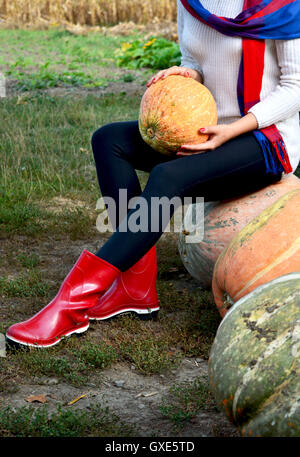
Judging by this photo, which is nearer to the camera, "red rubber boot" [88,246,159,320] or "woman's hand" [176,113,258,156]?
"woman's hand" [176,113,258,156]

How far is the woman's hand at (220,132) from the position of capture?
274cm

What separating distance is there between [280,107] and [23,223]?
2244 mm

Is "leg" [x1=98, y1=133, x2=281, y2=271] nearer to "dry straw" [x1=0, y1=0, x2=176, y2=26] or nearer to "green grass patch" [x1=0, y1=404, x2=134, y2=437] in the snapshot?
"green grass patch" [x1=0, y1=404, x2=134, y2=437]

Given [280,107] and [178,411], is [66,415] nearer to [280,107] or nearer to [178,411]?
[178,411]

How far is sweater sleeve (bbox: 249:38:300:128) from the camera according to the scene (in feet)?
9.05

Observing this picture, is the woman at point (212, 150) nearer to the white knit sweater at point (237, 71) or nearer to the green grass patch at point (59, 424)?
the white knit sweater at point (237, 71)

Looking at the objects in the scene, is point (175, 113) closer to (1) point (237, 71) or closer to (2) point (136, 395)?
(1) point (237, 71)

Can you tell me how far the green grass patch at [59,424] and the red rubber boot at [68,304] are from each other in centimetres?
49

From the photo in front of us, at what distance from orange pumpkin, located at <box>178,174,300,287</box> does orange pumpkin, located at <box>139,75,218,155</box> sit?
18.9 inches

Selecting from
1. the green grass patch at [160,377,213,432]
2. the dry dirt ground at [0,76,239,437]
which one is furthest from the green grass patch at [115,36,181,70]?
the green grass patch at [160,377,213,432]

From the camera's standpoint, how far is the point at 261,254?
2.58m

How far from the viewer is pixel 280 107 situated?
278 centimetres

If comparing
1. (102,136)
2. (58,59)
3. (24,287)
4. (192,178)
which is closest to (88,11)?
(58,59)
